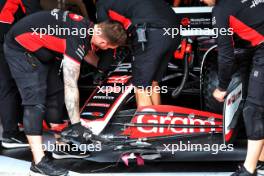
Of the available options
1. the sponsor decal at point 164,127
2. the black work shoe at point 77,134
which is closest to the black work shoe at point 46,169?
the black work shoe at point 77,134

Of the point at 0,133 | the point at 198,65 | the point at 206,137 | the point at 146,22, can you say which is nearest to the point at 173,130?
the point at 206,137

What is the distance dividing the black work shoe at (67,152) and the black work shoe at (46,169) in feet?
1.01

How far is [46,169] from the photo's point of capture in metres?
3.71

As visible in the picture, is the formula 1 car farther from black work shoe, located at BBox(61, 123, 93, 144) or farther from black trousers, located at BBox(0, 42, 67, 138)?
black trousers, located at BBox(0, 42, 67, 138)

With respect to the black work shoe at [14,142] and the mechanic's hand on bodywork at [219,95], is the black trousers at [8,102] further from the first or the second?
the mechanic's hand on bodywork at [219,95]

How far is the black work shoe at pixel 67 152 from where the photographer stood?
159 inches

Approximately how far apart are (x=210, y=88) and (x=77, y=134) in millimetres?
1016

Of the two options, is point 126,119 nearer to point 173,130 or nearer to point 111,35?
point 173,130

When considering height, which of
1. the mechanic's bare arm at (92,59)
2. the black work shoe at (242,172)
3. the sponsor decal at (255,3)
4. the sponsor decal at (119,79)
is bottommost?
the black work shoe at (242,172)

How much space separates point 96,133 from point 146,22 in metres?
0.88

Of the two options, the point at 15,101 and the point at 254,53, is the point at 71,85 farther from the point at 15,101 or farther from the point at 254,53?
the point at 254,53

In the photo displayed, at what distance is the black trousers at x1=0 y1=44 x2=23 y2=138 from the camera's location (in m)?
4.23

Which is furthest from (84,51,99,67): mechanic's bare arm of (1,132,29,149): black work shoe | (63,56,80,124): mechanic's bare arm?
(1,132,29,149): black work shoe

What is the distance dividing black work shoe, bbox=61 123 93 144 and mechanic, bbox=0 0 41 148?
0.75 meters
